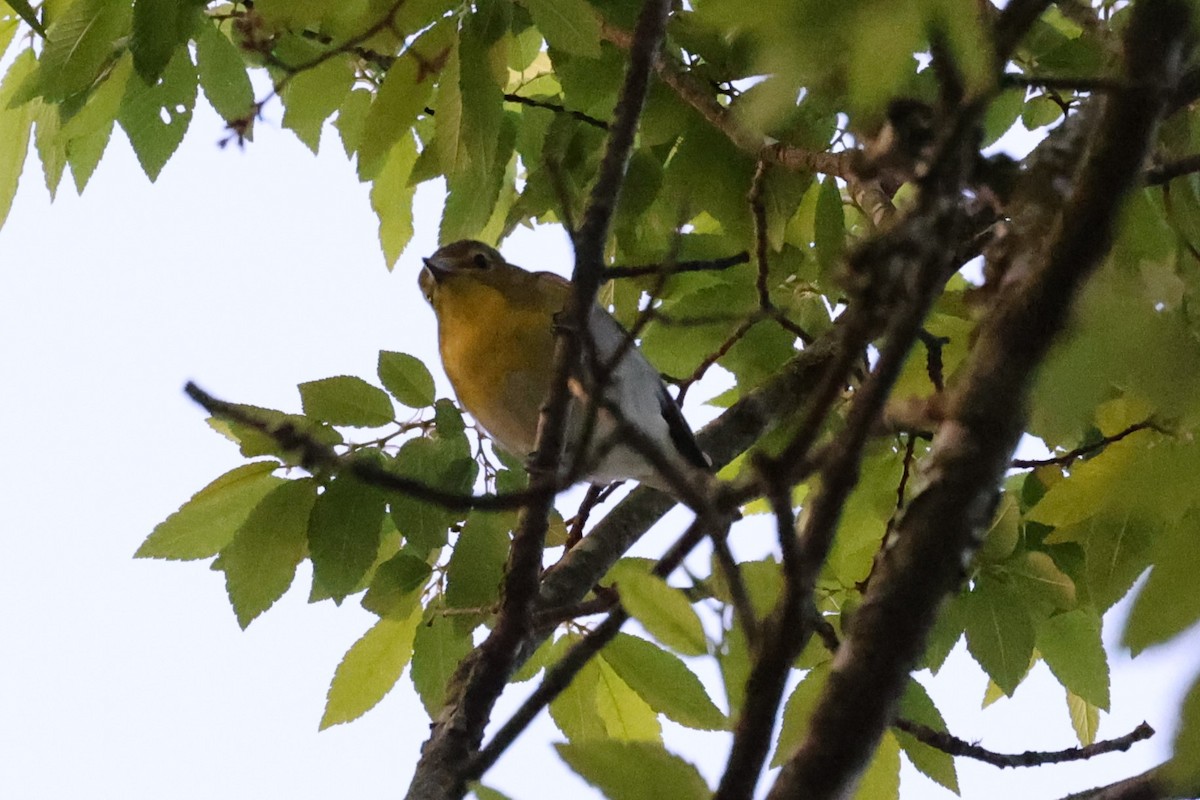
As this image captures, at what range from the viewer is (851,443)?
89 cm

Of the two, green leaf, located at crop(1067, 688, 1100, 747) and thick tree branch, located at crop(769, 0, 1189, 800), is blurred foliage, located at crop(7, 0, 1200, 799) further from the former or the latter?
thick tree branch, located at crop(769, 0, 1189, 800)

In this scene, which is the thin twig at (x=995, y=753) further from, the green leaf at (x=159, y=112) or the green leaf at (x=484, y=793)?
the green leaf at (x=159, y=112)

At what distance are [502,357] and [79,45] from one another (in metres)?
1.63

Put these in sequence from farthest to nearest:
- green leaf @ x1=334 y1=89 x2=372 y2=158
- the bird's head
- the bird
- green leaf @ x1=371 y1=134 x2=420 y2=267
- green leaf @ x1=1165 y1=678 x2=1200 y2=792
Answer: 1. the bird's head
2. the bird
3. green leaf @ x1=371 y1=134 x2=420 y2=267
4. green leaf @ x1=334 y1=89 x2=372 y2=158
5. green leaf @ x1=1165 y1=678 x2=1200 y2=792

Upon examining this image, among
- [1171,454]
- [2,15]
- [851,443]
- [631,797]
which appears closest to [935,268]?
[851,443]

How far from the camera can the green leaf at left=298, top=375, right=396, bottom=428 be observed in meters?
2.28

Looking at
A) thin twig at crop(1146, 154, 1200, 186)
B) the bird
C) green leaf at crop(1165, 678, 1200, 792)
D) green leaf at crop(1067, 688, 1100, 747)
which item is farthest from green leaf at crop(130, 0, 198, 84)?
green leaf at crop(1067, 688, 1100, 747)

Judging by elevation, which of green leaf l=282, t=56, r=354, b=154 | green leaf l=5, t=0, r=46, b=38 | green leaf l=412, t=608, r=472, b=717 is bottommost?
green leaf l=412, t=608, r=472, b=717

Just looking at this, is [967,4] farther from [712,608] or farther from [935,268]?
[712,608]

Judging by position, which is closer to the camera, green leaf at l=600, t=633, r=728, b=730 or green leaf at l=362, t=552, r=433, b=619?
green leaf at l=600, t=633, r=728, b=730

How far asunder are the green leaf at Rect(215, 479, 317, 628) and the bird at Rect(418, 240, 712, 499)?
100 cm

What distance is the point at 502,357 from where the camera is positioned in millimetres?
3609

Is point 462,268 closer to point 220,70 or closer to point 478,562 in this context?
point 220,70

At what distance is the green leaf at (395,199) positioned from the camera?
124 inches
